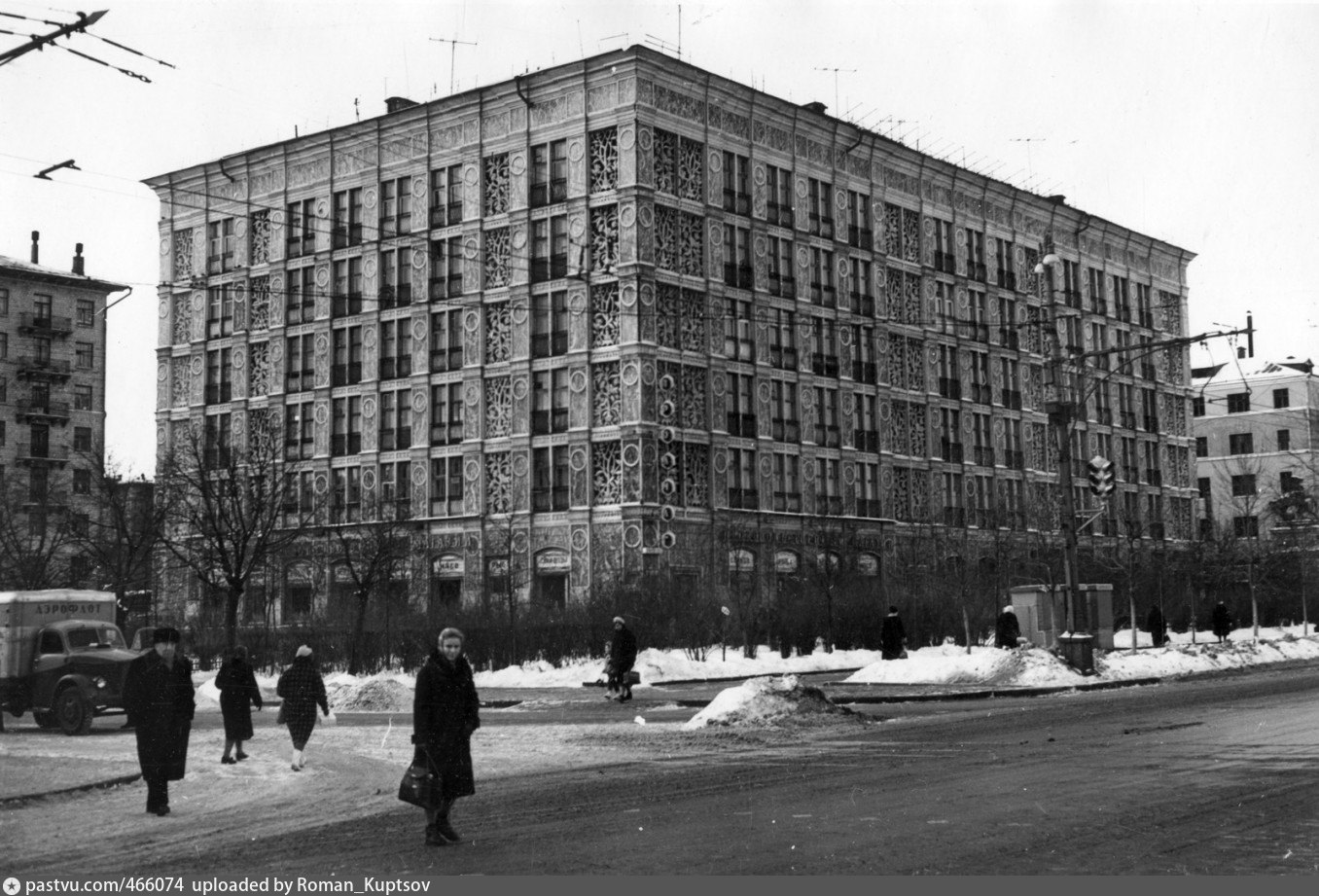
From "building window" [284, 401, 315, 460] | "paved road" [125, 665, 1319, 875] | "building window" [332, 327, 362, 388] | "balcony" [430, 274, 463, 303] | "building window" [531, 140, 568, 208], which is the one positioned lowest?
"paved road" [125, 665, 1319, 875]

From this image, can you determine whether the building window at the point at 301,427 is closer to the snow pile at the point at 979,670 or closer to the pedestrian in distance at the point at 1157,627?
the pedestrian in distance at the point at 1157,627

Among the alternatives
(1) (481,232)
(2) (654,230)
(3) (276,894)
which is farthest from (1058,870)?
(1) (481,232)

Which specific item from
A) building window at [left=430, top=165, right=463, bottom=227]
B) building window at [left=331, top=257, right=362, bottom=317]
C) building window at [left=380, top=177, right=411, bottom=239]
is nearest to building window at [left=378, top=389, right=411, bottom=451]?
building window at [left=331, top=257, right=362, bottom=317]

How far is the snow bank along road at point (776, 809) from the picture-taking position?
10.2 meters

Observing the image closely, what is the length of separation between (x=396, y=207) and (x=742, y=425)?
18052mm

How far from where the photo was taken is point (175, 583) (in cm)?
6956

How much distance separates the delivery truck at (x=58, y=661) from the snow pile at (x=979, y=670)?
1640 cm

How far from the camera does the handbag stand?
11250 millimetres

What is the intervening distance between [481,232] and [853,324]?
676 inches

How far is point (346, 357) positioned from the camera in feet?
222

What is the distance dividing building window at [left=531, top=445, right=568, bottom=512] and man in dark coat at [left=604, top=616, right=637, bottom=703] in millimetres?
28963

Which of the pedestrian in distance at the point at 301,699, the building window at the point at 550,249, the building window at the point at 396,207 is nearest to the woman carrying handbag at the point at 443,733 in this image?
the pedestrian in distance at the point at 301,699

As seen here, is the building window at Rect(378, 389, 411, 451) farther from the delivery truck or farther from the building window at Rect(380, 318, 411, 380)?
the delivery truck

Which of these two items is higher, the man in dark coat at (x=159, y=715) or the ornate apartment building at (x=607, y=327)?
the ornate apartment building at (x=607, y=327)
